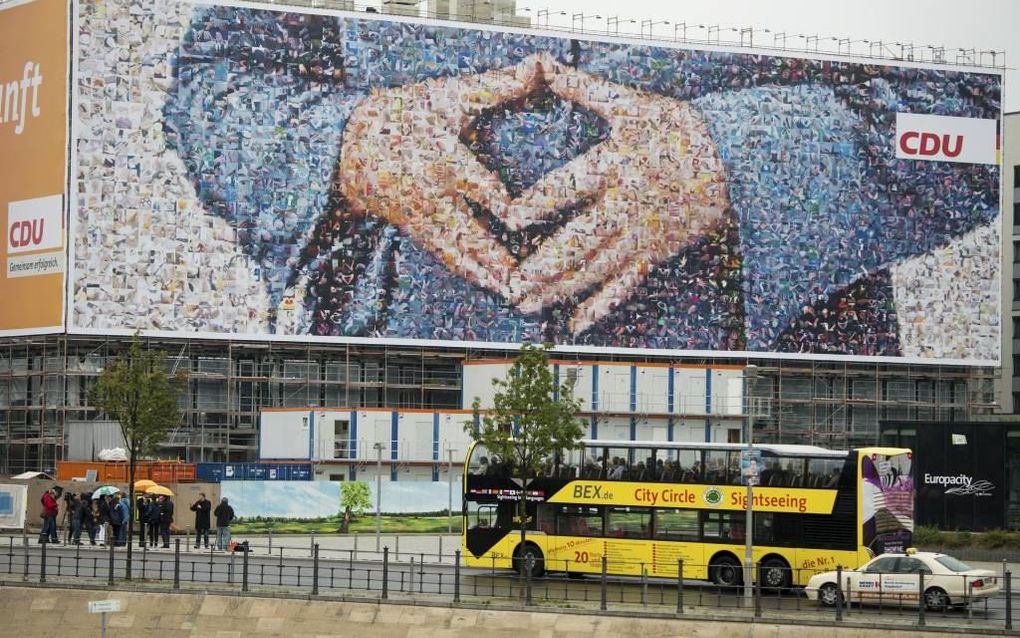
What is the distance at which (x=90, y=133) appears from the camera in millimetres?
87562

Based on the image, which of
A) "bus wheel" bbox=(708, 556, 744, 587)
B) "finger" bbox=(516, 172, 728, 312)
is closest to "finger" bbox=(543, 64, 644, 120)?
"finger" bbox=(516, 172, 728, 312)

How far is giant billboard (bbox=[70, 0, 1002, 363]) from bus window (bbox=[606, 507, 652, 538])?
4469 centimetres

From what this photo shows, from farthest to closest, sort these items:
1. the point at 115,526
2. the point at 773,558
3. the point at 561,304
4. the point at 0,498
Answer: the point at 561,304, the point at 0,498, the point at 115,526, the point at 773,558

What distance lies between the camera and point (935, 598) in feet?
131

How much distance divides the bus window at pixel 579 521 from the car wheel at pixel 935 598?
10.2 meters

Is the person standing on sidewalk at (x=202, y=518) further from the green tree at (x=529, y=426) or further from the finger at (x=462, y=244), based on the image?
the finger at (x=462, y=244)

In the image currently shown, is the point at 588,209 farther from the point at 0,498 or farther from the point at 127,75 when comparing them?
the point at 0,498

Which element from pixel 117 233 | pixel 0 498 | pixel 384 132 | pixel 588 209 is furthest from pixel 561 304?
pixel 0 498

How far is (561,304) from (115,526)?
43.2 meters

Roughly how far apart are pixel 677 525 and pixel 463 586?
5.95 m

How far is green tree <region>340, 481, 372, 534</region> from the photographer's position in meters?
71.4

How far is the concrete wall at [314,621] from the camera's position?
3856cm

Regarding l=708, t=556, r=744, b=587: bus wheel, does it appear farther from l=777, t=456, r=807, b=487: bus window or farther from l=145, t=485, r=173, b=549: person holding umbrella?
l=145, t=485, r=173, b=549: person holding umbrella

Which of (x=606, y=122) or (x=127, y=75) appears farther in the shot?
(x=606, y=122)
